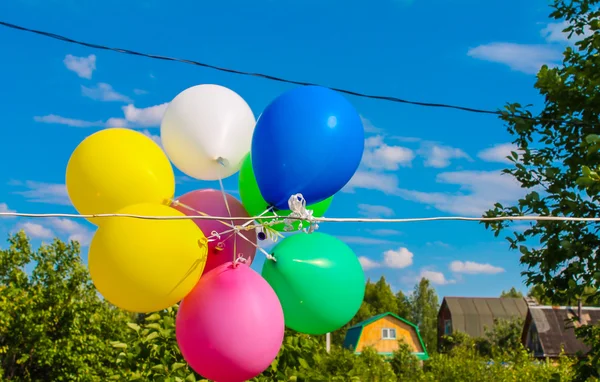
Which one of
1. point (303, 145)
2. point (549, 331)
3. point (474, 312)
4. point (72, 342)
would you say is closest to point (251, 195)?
point (303, 145)

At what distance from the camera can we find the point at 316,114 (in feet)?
10.8

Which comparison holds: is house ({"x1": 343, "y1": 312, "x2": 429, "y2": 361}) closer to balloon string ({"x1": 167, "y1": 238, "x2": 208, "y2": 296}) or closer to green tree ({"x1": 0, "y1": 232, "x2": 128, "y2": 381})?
green tree ({"x1": 0, "y1": 232, "x2": 128, "y2": 381})

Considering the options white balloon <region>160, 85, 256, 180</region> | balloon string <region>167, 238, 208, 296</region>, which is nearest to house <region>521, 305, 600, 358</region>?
white balloon <region>160, 85, 256, 180</region>

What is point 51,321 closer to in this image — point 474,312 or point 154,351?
point 154,351

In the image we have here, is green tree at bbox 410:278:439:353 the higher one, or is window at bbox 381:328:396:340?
green tree at bbox 410:278:439:353

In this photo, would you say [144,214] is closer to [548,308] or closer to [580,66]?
[580,66]

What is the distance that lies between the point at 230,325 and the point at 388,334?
28.8 meters

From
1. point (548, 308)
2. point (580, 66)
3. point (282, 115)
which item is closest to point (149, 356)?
point (282, 115)

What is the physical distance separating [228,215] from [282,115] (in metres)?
0.70

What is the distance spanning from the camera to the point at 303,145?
326 cm

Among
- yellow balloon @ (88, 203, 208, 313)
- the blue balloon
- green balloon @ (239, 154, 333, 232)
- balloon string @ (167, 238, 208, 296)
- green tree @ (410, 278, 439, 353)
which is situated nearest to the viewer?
yellow balloon @ (88, 203, 208, 313)

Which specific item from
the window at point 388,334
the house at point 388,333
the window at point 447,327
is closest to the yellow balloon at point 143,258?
the house at point 388,333

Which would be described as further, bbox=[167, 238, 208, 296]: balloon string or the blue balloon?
the blue balloon

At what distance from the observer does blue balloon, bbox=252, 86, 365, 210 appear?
3.26 meters
